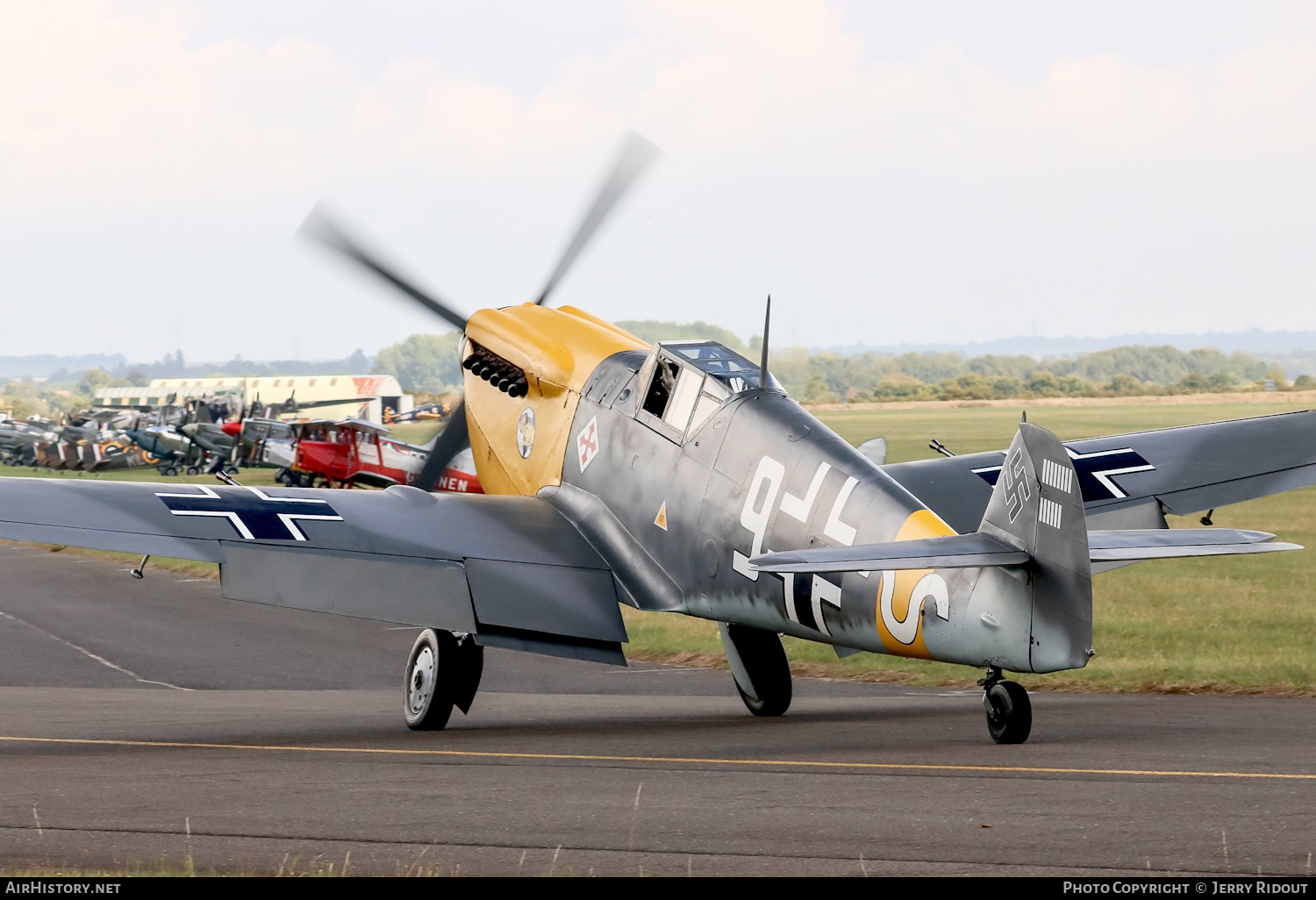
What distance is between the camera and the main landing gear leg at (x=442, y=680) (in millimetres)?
12570

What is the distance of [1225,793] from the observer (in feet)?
25.2

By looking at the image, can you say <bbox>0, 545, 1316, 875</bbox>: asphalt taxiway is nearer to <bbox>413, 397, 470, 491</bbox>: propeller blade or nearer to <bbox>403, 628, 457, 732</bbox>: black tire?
<bbox>403, 628, 457, 732</bbox>: black tire

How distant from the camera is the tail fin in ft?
28.5

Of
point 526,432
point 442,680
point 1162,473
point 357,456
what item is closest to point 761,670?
point 442,680

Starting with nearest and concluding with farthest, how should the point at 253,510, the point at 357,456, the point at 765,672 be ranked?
the point at 253,510, the point at 765,672, the point at 357,456

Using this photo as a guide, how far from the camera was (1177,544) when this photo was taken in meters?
8.56

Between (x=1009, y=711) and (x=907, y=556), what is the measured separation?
1.70m

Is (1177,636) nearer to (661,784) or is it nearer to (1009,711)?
(1009,711)

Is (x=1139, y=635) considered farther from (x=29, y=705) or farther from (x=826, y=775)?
(x=29, y=705)

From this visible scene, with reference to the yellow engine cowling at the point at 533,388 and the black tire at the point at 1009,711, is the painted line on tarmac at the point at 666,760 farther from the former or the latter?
the yellow engine cowling at the point at 533,388

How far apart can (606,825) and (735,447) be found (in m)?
4.72

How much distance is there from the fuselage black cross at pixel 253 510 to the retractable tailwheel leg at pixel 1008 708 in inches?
215

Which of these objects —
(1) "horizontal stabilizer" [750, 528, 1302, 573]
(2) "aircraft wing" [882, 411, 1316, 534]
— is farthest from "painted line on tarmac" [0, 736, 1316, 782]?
(2) "aircraft wing" [882, 411, 1316, 534]

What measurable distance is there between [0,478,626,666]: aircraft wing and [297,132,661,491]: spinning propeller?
292 centimetres
